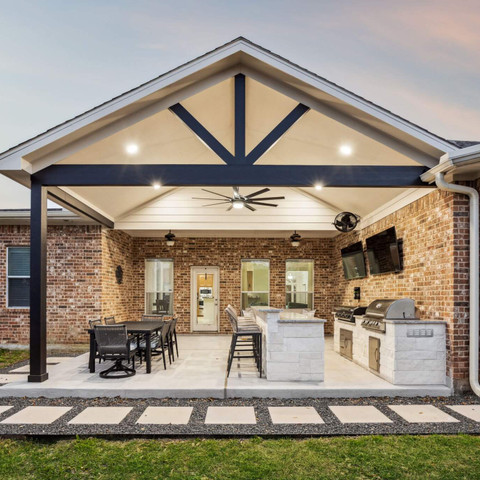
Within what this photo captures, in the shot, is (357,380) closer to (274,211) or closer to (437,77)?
(274,211)

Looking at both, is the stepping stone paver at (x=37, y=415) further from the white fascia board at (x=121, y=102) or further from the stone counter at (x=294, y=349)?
the white fascia board at (x=121, y=102)

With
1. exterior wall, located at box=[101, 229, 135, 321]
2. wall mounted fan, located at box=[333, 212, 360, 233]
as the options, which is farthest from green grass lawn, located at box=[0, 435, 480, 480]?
exterior wall, located at box=[101, 229, 135, 321]

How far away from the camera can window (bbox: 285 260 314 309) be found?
Answer: 39.9 ft

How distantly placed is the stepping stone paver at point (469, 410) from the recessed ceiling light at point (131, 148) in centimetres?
560

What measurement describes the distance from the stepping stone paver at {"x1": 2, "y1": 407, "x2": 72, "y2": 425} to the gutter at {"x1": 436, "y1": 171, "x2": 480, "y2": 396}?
496 centimetres

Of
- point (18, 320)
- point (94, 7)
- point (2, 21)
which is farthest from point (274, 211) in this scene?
point (2, 21)

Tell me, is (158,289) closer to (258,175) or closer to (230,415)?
(258,175)

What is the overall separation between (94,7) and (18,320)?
30.3ft

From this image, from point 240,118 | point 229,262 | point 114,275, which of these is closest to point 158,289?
point 114,275

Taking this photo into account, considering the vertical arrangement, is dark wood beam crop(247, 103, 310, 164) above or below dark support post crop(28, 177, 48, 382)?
above

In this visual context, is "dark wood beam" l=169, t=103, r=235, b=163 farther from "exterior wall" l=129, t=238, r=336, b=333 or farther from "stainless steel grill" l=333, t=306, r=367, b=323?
"exterior wall" l=129, t=238, r=336, b=333

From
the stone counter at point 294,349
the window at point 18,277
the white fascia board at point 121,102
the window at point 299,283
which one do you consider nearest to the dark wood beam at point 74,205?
the white fascia board at point 121,102

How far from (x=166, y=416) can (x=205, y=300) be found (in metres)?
7.54

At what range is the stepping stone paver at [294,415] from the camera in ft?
14.8
